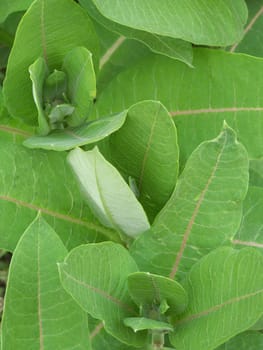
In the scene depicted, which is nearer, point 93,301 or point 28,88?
point 93,301

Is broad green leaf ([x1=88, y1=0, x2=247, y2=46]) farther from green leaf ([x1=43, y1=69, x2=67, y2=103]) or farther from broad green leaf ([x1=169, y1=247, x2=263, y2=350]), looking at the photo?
broad green leaf ([x1=169, y1=247, x2=263, y2=350])

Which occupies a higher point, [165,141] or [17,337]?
[165,141]

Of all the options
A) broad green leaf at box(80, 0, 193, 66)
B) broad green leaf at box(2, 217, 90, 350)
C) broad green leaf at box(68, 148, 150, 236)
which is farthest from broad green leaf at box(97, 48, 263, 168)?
broad green leaf at box(2, 217, 90, 350)

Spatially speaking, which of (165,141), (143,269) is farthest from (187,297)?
(165,141)

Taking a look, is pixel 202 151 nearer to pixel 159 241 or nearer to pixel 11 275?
pixel 159 241

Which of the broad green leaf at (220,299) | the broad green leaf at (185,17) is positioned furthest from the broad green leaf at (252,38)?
the broad green leaf at (220,299)
